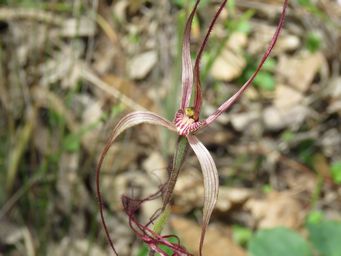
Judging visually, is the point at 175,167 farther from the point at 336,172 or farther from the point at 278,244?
the point at 336,172

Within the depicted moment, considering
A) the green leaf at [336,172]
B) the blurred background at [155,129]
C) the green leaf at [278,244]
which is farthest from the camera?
the green leaf at [336,172]

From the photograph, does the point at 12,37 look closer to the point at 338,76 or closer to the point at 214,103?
the point at 214,103

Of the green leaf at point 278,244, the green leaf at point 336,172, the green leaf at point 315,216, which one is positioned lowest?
the green leaf at point 278,244

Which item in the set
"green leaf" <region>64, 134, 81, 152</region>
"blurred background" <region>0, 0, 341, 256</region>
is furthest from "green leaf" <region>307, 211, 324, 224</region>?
"green leaf" <region>64, 134, 81, 152</region>

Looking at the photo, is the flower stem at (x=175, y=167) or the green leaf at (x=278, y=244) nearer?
the flower stem at (x=175, y=167)

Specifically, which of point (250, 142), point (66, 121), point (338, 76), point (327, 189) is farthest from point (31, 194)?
point (338, 76)

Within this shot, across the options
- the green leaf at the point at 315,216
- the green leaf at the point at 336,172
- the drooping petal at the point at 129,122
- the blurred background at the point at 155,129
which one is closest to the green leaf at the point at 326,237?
the blurred background at the point at 155,129

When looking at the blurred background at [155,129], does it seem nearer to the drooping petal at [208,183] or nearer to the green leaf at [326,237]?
the green leaf at [326,237]

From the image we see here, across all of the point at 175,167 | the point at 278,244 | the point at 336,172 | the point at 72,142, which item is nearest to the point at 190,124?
the point at 175,167
